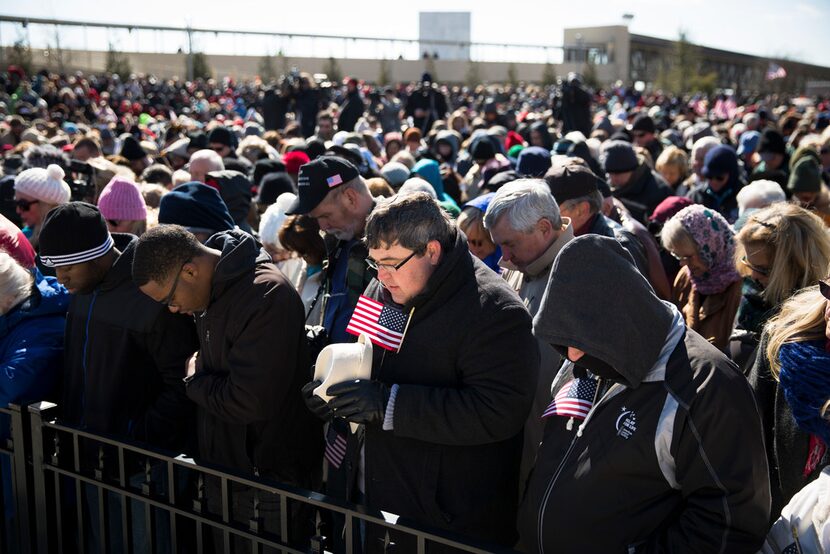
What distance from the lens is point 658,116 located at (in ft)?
61.4

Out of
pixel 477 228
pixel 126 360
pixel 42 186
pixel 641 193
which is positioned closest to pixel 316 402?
pixel 126 360

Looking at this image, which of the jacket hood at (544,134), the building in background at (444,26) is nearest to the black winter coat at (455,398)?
the jacket hood at (544,134)

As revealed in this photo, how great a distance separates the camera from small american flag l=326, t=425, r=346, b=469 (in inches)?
127

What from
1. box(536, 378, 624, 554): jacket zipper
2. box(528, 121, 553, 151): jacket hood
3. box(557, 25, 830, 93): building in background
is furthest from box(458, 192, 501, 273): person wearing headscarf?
box(557, 25, 830, 93): building in background

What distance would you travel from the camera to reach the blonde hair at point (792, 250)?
3480 millimetres

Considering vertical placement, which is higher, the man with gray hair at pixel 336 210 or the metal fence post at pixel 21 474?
→ the man with gray hair at pixel 336 210

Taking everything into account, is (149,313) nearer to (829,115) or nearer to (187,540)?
(187,540)

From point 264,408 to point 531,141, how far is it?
9.30 m

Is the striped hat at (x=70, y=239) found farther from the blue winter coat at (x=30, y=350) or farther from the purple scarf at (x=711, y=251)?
the purple scarf at (x=711, y=251)

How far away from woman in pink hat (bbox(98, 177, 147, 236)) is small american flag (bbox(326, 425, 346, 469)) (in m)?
2.43

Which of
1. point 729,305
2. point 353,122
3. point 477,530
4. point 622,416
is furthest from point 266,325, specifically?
point 353,122

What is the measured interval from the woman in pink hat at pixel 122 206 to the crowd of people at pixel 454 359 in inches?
0.6

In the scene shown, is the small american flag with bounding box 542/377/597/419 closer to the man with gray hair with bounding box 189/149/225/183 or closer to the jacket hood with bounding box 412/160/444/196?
the jacket hood with bounding box 412/160/444/196

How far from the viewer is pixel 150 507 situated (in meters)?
2.77
